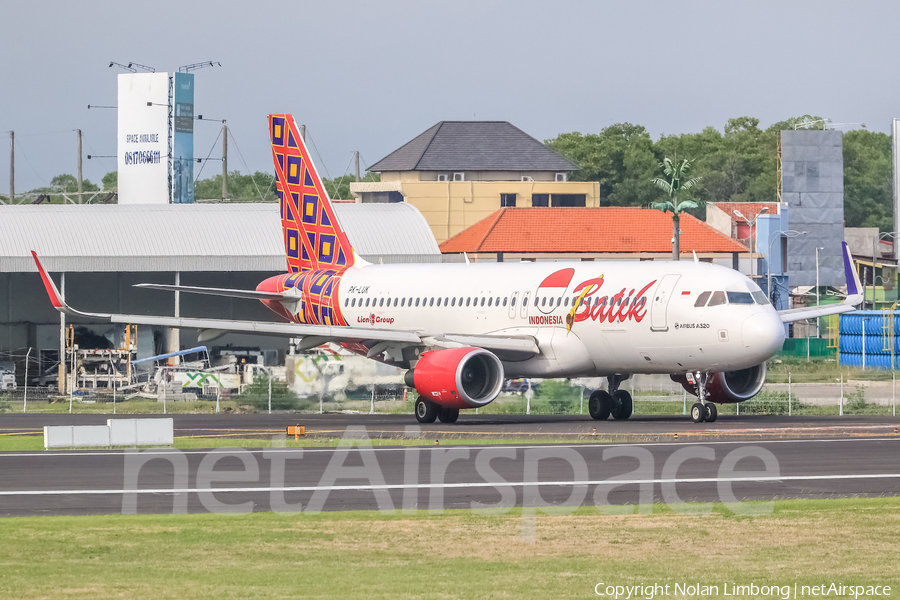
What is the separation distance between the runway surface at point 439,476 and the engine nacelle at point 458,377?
5.94 meters

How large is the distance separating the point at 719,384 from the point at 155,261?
3513cm

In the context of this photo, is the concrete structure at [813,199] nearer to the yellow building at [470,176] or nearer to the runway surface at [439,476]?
the yellow building at [470,176]

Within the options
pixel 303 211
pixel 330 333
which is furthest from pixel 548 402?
pixel 303 211

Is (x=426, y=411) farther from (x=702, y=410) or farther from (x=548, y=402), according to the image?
(x=548, y=402)

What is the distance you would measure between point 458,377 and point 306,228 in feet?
43.5

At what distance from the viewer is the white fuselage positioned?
30.6 m

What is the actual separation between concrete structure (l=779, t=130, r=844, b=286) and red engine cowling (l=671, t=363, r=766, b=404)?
240 feet

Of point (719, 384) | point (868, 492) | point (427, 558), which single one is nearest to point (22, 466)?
point (427, 558)

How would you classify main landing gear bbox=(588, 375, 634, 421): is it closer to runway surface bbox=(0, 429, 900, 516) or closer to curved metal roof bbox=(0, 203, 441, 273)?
runway surface bbox=(0, 429, 900, 516)

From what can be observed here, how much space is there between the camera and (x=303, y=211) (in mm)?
42938

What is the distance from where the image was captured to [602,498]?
17281mm

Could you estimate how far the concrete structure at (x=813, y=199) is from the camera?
104312mm

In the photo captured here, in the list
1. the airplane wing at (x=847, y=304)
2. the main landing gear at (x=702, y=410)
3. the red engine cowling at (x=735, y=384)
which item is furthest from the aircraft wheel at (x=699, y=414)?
the airplane wing at (x=847, y=304)

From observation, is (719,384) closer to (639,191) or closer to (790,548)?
(790,548)
